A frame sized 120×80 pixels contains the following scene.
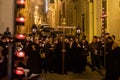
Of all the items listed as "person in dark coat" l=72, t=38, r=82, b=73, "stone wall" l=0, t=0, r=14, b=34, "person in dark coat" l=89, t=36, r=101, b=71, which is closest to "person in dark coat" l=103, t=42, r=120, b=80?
"person in dark coat" l=72, t=38, r=82, b=73

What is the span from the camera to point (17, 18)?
847 centimetres

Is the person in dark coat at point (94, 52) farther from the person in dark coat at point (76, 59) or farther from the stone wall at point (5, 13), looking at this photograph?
the stone wall at point (5, 13)

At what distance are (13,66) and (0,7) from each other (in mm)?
22134

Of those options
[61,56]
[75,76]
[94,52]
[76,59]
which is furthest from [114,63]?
[76,59]

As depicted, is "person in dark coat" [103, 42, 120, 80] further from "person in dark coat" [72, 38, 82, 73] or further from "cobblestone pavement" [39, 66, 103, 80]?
"person in dark coat" [72, 38, 82, 73]

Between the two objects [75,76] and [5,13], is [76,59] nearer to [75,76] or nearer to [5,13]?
[75,76]

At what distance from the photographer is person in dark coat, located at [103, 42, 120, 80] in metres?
16.5

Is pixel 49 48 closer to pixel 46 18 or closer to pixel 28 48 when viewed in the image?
pixel 28 48

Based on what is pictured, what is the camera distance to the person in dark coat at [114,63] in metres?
16.5

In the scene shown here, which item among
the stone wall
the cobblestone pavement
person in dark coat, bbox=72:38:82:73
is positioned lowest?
the cobblestone pavement

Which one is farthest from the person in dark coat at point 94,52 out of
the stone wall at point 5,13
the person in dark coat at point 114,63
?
the stone wall at point 5,13

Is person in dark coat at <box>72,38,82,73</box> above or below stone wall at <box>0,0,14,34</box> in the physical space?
below

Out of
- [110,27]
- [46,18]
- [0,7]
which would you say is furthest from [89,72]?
[46,18]

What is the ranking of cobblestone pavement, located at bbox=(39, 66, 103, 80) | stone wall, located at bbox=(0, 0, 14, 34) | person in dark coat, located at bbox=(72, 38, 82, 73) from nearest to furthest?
cobblestone pavement, located at bbox=(39, 66, 103, 80), person in dark coat, located at bbox=(72, 38, 82, 73), stone wall, located at bbox=(0, 0, 14, 34)
